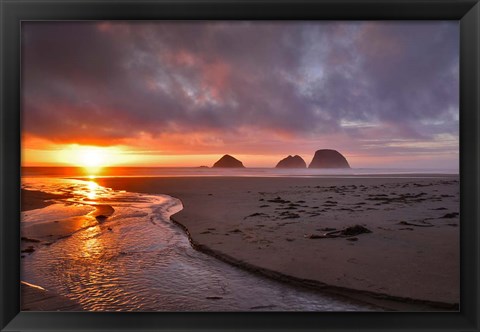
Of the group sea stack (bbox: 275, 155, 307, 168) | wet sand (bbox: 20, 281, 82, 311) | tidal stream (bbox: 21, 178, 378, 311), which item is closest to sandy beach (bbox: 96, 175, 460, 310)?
tidal stream (bbox: 21, 178, 378, 311)

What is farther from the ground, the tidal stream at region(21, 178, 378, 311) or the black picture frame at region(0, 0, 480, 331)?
the black picture frame at region(0, 0, 480, 331)

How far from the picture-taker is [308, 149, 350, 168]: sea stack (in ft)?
18.5

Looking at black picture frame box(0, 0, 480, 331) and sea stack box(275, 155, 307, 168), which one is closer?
black picture frame box(0, 0, 480, 331)

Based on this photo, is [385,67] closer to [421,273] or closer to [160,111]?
[421,273]

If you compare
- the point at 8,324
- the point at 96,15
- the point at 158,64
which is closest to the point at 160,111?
the point at 158,64

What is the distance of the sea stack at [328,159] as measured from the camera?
564cm

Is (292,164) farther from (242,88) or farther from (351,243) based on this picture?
(351,243)

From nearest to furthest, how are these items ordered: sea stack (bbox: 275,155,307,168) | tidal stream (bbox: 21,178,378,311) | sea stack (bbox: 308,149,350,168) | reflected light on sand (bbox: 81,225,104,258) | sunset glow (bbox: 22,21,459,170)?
tidal stream (bbox: 21,178,378,311) < sunset glow (bbox: 22,21,459,170) < reflected light on sand (bbox: 81,225,104,258) < sea stack (bbox: 308,149,350,168) < sea stack (bbox: 275,155,307,168)

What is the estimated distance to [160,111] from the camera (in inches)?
162

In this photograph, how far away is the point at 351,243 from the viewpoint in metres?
3.07

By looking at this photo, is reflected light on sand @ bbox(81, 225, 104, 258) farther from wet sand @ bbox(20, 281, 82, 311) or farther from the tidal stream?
wet sand @ bbox(20, 281, 82, 311)

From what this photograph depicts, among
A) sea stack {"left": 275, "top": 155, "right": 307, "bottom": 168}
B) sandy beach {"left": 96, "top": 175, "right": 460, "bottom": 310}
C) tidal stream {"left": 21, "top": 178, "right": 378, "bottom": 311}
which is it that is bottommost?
tidal stream {"left": 21, "top": 178, "right": 378, "bottom": 311}

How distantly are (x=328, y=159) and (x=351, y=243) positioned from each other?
3132 millimetres

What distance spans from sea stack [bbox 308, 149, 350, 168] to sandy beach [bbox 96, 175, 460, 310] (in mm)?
986
